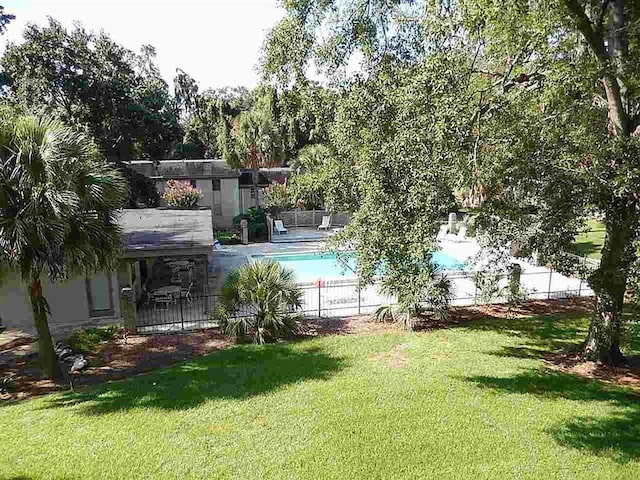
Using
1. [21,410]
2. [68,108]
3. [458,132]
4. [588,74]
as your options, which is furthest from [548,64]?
[68,108]

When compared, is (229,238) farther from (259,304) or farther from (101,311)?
(259,304)

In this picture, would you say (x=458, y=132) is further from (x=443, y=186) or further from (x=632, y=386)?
(x=632, y=386)

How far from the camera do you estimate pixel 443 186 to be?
27.3 feet

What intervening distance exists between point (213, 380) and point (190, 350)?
6.52 ft

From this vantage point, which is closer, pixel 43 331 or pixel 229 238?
pixel 43 331

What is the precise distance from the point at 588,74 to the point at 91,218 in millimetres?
9004

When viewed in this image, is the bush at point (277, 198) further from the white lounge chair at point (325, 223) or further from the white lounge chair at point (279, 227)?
the white lounge chair at point (325, 223)

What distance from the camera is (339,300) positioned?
13.6 meters

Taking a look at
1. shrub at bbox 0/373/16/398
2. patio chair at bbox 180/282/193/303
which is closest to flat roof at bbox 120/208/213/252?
patio chair at bbox 180/282/193/303

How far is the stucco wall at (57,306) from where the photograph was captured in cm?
1141

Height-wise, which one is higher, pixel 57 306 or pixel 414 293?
pixel 414 293

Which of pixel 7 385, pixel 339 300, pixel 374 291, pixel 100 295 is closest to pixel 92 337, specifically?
pixel 100 295

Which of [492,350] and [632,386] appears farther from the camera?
[492,350]

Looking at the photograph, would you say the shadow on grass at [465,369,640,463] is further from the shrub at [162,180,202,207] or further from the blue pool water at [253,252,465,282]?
the shrub at [162,180,202,207]
